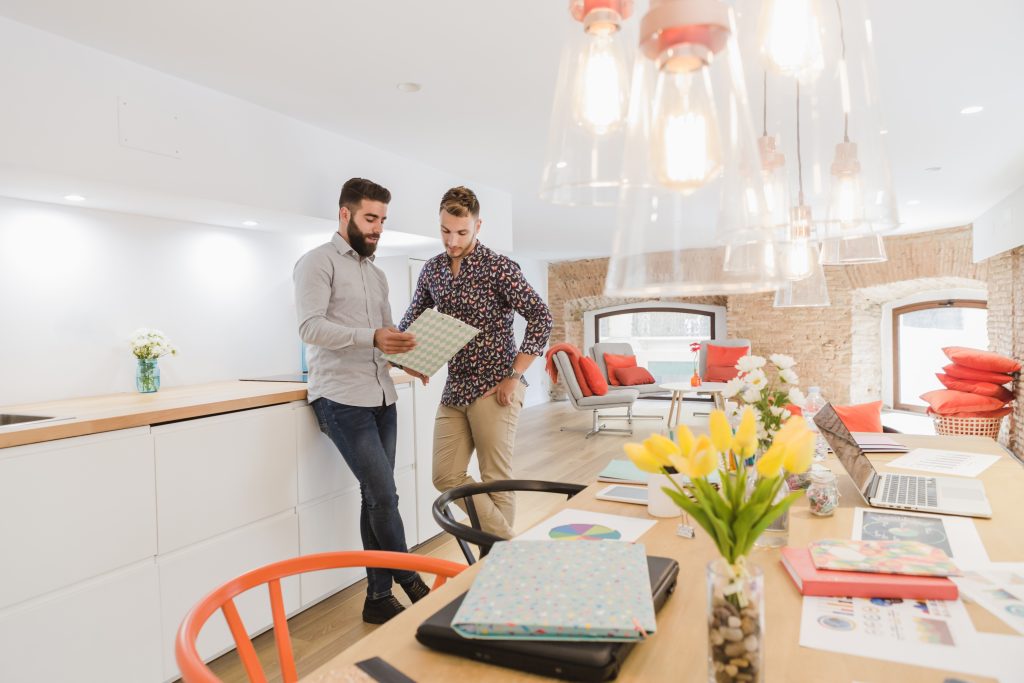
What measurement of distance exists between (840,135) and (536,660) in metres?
0.79

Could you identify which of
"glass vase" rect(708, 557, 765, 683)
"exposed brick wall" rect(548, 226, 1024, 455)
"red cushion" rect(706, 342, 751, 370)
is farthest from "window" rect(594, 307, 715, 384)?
"glass vase" rect(708, 557, 765, 683)

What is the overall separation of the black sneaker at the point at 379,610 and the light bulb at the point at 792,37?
7.70ft

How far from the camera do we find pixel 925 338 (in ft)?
28.3

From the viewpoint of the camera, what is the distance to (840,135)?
847 mm

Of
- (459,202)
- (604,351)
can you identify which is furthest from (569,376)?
(459,202)

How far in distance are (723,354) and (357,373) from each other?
270 inches

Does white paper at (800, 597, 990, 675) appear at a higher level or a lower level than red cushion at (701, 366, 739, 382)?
higher

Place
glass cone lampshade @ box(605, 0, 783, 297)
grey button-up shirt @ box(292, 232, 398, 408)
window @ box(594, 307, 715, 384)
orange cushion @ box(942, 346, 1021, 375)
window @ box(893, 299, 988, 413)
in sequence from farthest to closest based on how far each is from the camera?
window @ box(594, 307, 715, 384) < window @ box(893, 299, 988, 413) < orange cushion @ box(942, 346, 1021, 375) < grey button-up shirt @ box(292, 232, 398, 408) < glass cone lampshade @ box(605, 0, 783, 297)

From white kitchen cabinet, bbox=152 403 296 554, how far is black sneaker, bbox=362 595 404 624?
0.52m

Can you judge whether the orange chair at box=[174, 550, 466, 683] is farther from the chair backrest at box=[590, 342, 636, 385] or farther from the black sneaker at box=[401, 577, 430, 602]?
the chair backrest at box=[590, 342, 636, 385]

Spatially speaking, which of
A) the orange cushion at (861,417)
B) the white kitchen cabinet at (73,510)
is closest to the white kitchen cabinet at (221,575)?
the white kitchen cabinet at (73,510)

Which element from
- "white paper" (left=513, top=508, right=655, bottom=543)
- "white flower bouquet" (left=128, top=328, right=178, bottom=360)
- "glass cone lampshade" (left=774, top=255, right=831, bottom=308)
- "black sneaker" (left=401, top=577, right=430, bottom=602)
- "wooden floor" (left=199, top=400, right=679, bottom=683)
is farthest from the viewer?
"white flower bouquet" (left=128, top=328, right=178, bottom=360)

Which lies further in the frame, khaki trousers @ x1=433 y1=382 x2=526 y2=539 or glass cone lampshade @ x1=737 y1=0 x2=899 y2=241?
khaki trousers @ x1=433 y1=382 x2=526 y2=539

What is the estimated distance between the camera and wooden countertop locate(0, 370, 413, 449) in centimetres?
181
